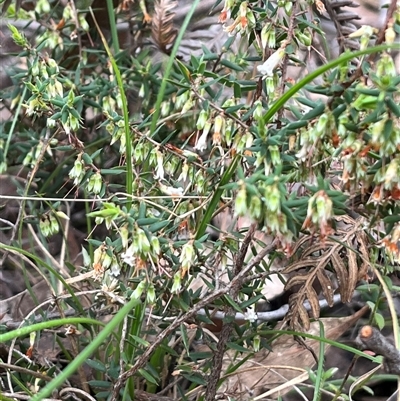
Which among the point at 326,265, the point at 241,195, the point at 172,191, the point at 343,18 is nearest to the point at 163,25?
the point at 343,18

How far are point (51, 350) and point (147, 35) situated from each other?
0.93 m

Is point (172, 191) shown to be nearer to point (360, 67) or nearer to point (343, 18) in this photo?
point (360, 67)

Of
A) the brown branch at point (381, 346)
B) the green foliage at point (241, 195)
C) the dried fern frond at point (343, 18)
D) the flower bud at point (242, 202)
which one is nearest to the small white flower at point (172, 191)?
the green foliage at point (241, 195)

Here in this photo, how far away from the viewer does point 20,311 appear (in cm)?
130

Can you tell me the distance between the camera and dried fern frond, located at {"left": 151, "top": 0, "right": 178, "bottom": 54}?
4.96ft

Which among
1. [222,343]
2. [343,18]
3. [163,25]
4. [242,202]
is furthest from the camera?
[163,25]

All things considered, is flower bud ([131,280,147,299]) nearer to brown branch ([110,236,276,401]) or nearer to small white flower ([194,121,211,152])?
brown branch ([110,236,276,401])

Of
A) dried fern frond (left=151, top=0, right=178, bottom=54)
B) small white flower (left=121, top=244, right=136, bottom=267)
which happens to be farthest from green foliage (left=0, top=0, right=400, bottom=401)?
dried fern frond (left=151, top=0, right=178, bottom=54)

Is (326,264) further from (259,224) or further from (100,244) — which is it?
(100,244)

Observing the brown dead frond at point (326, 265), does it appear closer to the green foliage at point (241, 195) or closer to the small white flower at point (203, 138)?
the green foliage at point (241, 195)

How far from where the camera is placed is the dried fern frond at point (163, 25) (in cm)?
151

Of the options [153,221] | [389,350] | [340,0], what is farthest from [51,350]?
[340,0]

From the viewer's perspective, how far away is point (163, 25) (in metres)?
1.52

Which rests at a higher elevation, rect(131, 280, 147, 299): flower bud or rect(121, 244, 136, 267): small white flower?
rect(121, 244, 136, 267): small white flower
